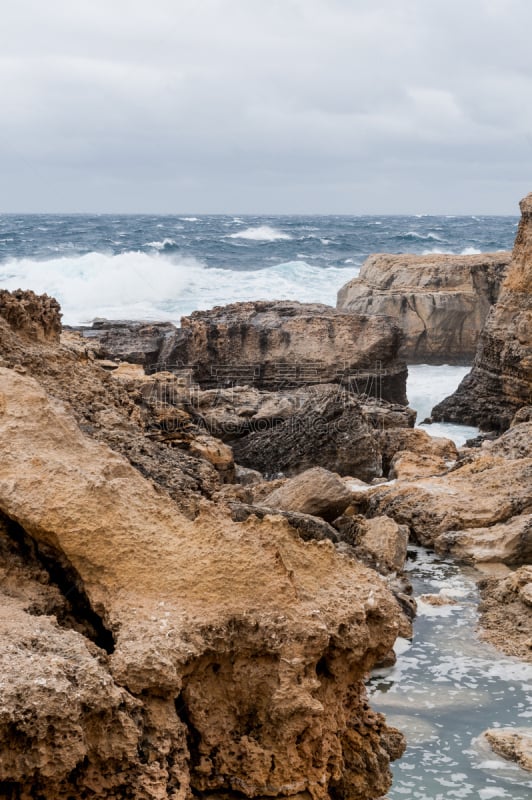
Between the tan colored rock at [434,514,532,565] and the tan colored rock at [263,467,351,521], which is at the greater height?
the tan colored rock at [263,467,351,521]

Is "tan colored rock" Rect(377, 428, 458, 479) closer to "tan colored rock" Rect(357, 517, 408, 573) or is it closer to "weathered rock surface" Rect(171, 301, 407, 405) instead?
"tan colored rock" Rect(357, 517, 408, 573)

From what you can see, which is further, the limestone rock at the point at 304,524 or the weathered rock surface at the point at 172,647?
the limestone rock at the point at 304,524

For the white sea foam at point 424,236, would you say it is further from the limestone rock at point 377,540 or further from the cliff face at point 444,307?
the limestone rock at point 377,540

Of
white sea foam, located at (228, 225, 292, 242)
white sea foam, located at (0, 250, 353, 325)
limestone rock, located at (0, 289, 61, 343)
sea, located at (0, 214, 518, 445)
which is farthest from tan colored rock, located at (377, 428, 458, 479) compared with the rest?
white sea foam, located at (228, 225, 292, 242)

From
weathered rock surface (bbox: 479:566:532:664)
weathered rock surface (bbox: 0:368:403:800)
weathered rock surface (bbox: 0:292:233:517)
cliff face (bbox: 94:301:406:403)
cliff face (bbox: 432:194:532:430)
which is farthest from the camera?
cliff face (bbox: 94:301:406:403)

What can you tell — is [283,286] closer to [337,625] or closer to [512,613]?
[512,613]

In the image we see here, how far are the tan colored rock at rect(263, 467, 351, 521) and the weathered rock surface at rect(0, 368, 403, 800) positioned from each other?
8.84ft

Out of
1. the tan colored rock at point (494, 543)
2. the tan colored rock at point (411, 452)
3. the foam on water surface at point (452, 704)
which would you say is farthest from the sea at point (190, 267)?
the foam on water surface at point (452, 704)

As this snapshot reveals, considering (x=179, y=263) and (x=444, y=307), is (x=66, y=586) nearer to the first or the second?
(x=444, y=307)

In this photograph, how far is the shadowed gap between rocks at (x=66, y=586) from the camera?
260 centimetres

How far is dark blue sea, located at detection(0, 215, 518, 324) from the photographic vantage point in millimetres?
25031

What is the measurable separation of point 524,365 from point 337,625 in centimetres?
787

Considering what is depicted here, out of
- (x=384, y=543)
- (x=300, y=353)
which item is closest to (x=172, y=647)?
(x=384, y=543)

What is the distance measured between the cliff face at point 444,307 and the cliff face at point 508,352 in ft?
14.9
